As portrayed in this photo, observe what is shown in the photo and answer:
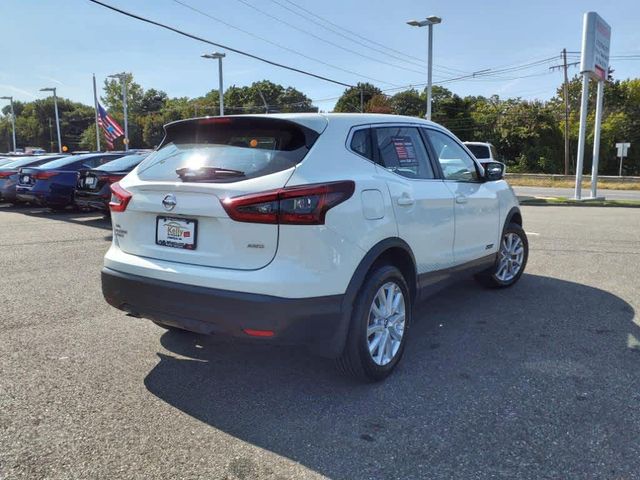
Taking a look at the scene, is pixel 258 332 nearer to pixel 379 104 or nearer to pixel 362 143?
pixel 362 143

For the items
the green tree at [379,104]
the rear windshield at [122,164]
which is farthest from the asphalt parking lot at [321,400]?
the green tree at [379,104]

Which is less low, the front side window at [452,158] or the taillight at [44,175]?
the front side window at [452,158]

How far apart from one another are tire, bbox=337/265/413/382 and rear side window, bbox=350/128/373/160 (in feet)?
2.55

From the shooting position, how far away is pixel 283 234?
2.93m

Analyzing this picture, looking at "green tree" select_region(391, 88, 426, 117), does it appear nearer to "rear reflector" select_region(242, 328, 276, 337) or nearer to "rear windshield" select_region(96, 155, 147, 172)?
"rear windshield" select_region(96, 155, 147, 172)

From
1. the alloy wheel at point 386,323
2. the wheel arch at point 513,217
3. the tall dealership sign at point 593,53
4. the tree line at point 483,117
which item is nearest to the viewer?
the alloy wheel at point 386,323

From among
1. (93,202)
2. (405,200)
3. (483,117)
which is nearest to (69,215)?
(93,202)

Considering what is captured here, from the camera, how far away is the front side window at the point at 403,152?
382cm

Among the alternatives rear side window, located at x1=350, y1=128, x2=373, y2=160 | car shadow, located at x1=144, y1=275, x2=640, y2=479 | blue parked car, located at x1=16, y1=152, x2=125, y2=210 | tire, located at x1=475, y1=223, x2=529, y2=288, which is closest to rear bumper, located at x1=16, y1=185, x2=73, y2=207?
blue parked car, located at x1=16, y1=152, x2=125, y2=210

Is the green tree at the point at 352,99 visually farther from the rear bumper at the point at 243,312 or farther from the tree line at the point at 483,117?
the rear bumper at the point at 243,312

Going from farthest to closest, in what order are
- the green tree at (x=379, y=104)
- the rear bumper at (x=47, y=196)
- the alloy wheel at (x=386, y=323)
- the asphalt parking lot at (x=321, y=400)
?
the green tree at (x=379, y=104) → the rear bumper at (x=47, y=196) → the alloy wheel at (x=386, y=323) → the asphalt parking lot at (x=321, y=400)

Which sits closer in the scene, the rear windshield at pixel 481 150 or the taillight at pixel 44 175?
the taillight at pixel 44 175

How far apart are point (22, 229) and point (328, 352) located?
366 inches

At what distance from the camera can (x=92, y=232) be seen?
996cm
